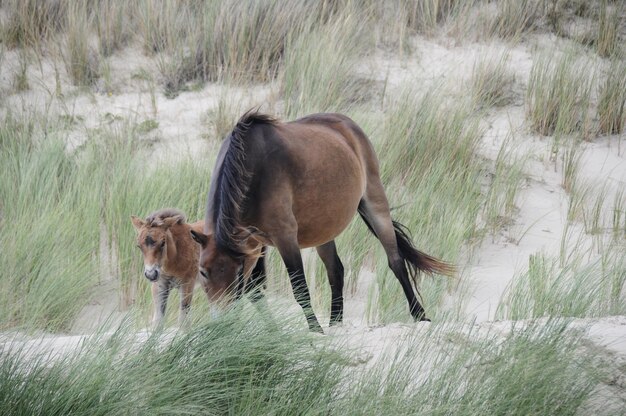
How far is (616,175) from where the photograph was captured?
9.02 m

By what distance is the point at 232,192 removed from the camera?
14.5ft

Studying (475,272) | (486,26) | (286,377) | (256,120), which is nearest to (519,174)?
(475,272)

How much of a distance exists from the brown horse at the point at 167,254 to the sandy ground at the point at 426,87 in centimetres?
176

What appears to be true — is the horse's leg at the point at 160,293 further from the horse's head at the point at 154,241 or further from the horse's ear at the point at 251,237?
the horse's ear at the point at 251,237

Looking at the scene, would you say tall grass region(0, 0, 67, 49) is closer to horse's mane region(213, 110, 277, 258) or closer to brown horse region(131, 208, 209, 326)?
brown horse region(131, 208, 209, 326)

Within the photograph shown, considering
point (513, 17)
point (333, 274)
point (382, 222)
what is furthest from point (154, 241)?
point (513, 17)

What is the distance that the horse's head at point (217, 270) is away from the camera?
4.24 meters

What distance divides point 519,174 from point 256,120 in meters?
4.43

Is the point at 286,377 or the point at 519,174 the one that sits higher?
the point at 286,377

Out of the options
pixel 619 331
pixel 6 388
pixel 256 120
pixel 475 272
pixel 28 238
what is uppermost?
pixel 256 120

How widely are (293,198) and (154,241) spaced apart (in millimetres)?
802

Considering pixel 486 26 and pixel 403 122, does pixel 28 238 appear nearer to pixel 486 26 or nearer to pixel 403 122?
pixel 403 122

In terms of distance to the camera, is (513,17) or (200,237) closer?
(200,237)

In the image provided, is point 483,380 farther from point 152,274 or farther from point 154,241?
point 154,241
